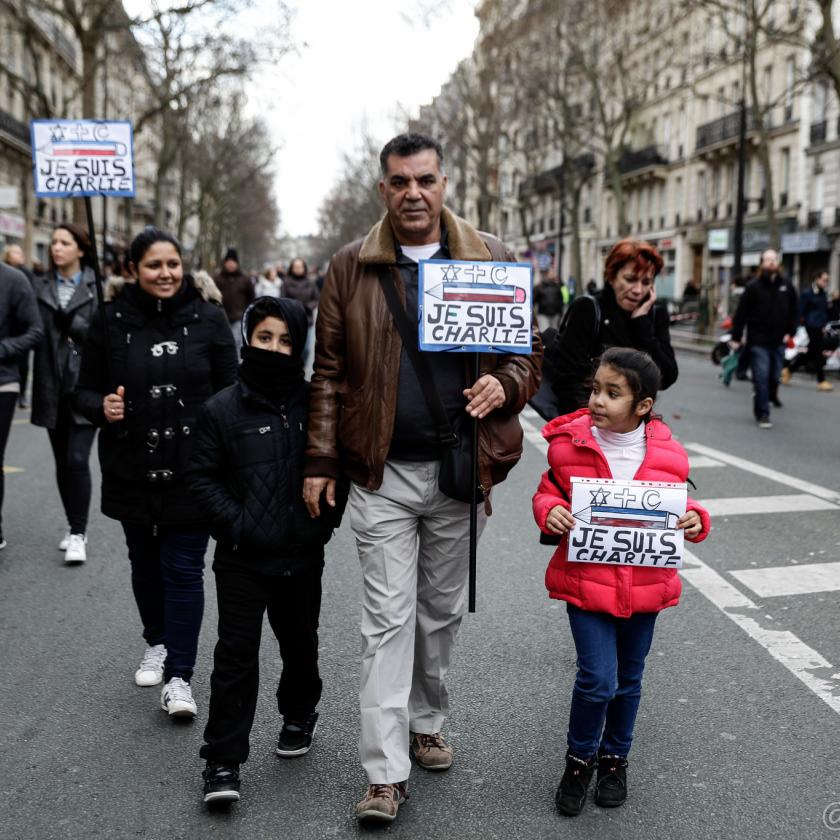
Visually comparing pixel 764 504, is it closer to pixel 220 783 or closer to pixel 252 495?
pixel 252 495

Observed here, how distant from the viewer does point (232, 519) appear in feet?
11.7

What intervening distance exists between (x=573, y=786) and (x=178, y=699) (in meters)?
1.57

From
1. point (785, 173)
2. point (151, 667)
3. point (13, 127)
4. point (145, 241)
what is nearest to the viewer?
point (145, 241)

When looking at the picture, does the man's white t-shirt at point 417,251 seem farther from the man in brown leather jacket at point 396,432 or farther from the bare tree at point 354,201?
the bare tree at point 354,201

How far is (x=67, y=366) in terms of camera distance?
6.71 meters

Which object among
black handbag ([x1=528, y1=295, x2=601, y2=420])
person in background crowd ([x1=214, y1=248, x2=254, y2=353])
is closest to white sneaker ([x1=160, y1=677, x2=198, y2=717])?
Answer: black handbag ([x1=528, y1=295, x2=601, y2=420])

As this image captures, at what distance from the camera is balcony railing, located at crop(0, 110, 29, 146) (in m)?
42.3

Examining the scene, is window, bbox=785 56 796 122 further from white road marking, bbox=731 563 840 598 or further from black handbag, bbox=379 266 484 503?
black handbag, bbox=379 266 484 503

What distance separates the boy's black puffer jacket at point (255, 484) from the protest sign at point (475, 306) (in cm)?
58

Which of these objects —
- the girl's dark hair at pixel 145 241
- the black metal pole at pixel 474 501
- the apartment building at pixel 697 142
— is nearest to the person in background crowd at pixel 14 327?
the girl's dark hair at pixel 145 241

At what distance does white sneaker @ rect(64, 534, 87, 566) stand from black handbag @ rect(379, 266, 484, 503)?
3.70m

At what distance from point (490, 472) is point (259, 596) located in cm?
86

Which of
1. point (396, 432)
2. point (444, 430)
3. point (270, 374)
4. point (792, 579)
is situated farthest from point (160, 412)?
point (792, 579)

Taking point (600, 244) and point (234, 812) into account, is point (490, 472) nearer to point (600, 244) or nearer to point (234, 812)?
point (234, 812)
